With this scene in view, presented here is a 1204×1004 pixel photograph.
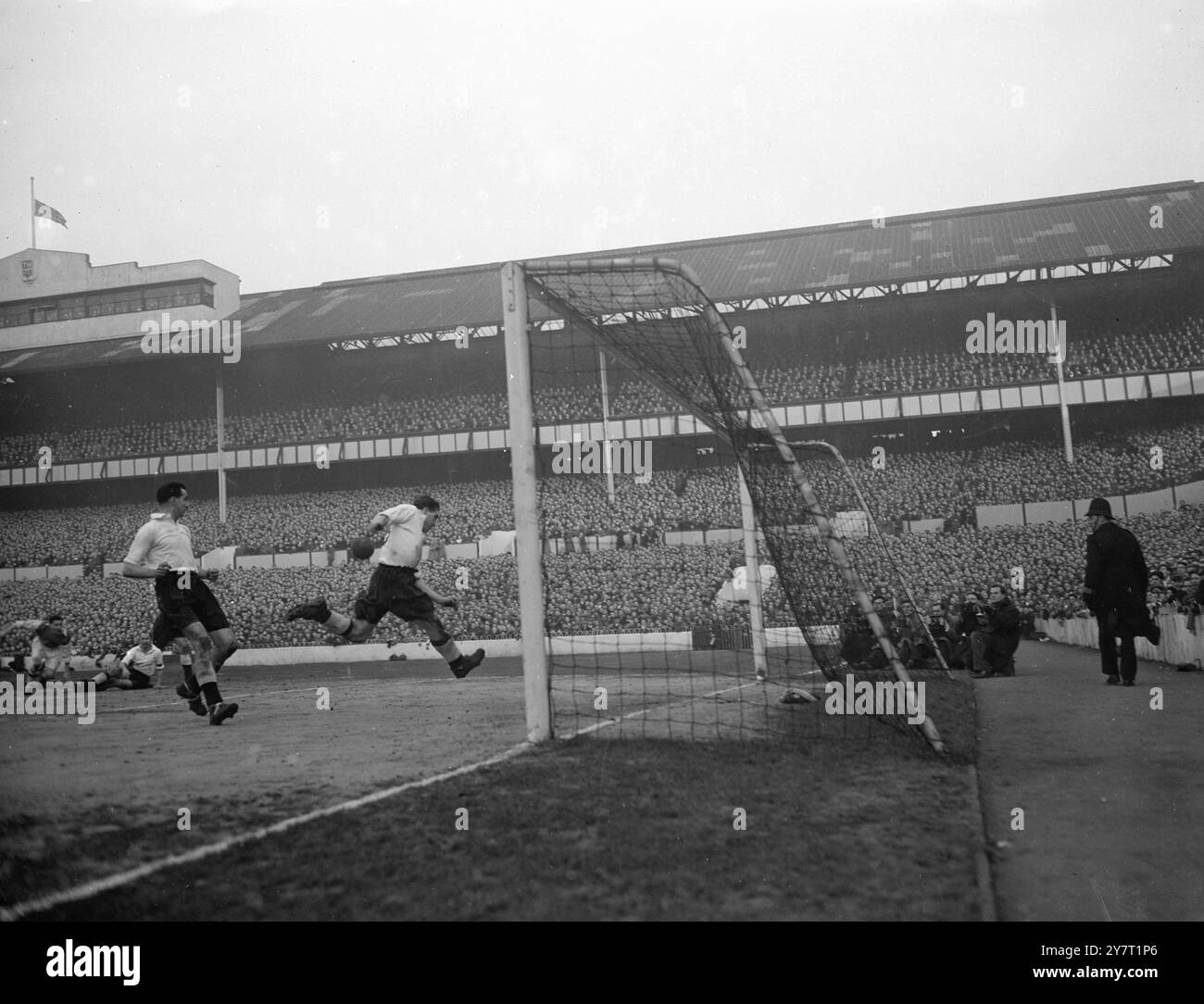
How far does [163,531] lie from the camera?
24.5 ft

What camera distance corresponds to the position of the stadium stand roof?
36750mm

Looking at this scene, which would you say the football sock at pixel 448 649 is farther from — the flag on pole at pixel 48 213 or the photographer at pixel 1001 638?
the photographer at pixel 1001 638

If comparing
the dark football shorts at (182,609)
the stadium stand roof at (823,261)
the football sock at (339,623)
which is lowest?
the football sock at (339,623)

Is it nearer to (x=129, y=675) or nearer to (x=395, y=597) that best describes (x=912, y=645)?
(x=395, y=597)

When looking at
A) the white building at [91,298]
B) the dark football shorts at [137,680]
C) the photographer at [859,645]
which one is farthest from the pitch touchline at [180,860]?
the white building at [91,298]

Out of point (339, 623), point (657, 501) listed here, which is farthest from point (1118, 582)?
point (657, 501)

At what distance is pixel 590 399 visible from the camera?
39.6 metres

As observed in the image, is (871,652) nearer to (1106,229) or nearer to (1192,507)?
(1192,507)

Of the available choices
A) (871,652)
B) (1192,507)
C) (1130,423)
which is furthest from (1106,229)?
(871,652)

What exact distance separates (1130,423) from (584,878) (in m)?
38.1

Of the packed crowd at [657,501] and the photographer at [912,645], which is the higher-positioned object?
the packed crowd at [657,501]

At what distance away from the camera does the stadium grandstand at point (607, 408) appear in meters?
30.6

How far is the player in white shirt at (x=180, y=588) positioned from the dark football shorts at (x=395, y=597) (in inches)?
45.4

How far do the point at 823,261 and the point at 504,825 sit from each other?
131ft
